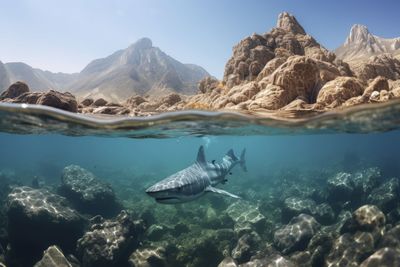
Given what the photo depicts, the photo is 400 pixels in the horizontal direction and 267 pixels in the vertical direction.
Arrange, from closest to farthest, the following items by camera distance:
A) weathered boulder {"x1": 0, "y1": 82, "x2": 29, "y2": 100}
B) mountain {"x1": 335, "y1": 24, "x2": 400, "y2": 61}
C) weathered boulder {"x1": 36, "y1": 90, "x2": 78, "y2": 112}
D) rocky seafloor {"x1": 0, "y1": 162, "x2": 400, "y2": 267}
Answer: rocky seafloor {"x1": 0, "y1": 162, "x2": 400, "y2": 267} → weathered boulder {"x1": 36, "y1": 90, "x2": 78, "y2": 112} → weathered boulder {"x1": 0, "y1": 82, "x2": 29, "y2": 100} → mountain {"x1": 335, "y1": 24, "x2": 400, "y2": 61}

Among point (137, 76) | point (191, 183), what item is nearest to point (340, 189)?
point (191, 183)

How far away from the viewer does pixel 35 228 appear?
12.8 meters

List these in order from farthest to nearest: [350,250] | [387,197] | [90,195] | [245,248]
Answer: [90,195]
[387,197]
[245,248]
[350,250]

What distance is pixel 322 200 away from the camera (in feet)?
68.7

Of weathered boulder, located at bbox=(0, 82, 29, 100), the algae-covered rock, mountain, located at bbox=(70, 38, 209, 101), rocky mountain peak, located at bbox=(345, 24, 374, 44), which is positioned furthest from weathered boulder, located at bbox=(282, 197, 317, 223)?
weathered boulder, located at bbox=(0, 82, 29, 100)

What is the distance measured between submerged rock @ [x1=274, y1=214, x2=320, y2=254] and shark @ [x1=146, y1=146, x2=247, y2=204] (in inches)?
139

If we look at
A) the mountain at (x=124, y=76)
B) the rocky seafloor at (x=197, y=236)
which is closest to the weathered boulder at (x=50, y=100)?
the rocky seafloor at (x=197, y=236)

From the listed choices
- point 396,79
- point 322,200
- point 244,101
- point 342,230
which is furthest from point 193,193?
point 322,200

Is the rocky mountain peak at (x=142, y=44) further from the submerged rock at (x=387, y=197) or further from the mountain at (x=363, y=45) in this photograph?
the submerged rock at (x=387, y=197)

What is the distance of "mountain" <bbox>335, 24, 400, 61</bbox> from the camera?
68.7ft

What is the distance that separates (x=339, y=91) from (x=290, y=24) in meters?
9.05

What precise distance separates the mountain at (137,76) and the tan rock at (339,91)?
16.2 metres

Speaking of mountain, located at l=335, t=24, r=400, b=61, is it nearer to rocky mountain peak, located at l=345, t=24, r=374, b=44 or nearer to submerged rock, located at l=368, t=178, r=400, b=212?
rocky mountain peak, located at l=345, t=24, r=374, b=44

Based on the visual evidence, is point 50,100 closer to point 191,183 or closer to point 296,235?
point 191,183
